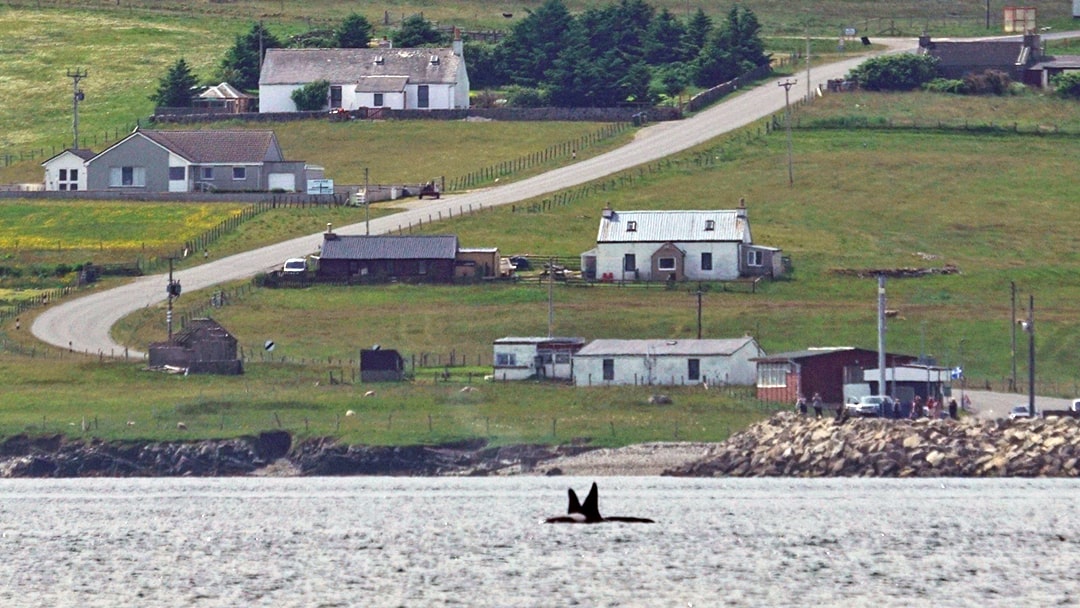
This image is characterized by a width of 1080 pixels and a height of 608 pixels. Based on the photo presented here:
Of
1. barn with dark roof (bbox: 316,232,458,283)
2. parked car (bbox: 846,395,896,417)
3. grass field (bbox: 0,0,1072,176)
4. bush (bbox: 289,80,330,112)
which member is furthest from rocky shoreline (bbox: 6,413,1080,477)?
bush (bbox: 289,80,330,112)

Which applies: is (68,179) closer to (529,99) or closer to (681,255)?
(529,99)

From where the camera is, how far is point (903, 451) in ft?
234

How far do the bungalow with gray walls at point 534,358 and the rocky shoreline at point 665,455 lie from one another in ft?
44.4

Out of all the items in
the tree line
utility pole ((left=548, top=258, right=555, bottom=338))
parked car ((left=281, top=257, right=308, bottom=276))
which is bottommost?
utility pole ((left=548, top=258, right=555, bottom=338))

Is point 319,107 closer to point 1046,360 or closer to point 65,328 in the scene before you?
point 65,328

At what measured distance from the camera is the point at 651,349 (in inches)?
3455

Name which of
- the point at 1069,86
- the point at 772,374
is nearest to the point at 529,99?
the point at 1069,86

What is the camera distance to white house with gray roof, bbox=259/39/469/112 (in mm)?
150750

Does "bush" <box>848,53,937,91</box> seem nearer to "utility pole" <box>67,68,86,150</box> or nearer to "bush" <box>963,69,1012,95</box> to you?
"bush" <box>963,69,1012,95</box>

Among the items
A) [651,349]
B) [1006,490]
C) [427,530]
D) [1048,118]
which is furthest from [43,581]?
[1048,118]

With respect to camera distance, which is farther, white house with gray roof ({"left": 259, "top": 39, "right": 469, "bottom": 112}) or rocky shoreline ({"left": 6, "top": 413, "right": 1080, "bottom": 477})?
white house with gray roof ({"left": 259, "top": 39, "right": 469, "bottom": 112})

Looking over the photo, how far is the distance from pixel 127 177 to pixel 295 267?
2878 centimetres

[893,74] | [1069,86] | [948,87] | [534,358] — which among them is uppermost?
[893,74]

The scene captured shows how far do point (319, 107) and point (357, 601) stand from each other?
351 ft
